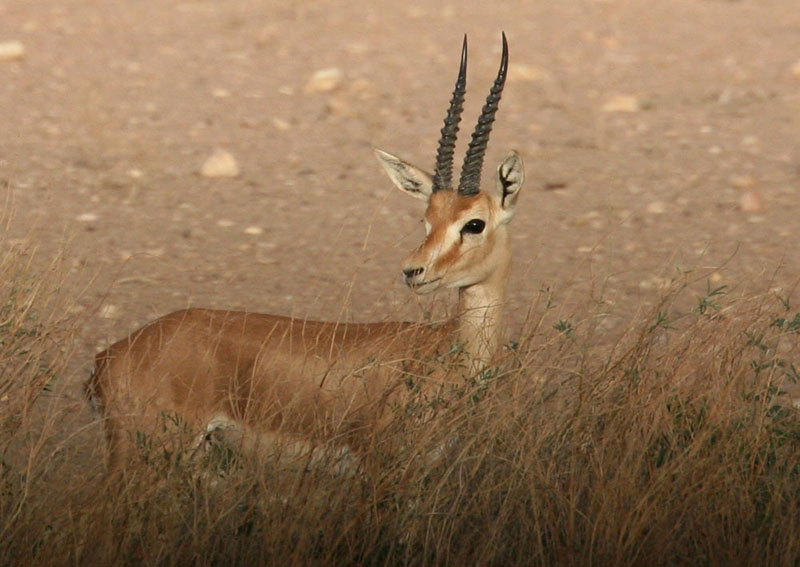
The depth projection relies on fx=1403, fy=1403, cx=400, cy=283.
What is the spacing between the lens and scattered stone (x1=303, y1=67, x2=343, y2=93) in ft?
38.0

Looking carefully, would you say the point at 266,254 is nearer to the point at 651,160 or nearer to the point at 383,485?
the point at 651,160

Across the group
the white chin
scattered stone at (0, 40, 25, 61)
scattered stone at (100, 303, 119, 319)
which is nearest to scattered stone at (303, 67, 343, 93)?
scattered stone at (0, 40, 25, 61)

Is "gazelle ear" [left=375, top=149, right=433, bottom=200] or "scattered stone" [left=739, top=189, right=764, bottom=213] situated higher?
"gazelle ear" [left=375, top=149, right=433, bottom=200]

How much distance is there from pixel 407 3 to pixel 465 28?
1.43 m

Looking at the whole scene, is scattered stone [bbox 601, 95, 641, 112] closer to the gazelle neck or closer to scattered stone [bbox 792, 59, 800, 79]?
scattered stone [bbox 792, 59, 800, 79]

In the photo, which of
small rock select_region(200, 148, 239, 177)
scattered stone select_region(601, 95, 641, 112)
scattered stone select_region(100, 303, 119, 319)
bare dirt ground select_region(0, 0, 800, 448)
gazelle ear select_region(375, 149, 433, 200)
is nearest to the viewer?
gazelle ear select_region(375, 149, 433, 200)

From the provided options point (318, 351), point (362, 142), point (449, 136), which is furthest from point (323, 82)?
point (318, 351)

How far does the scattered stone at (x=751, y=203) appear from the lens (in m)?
8.42

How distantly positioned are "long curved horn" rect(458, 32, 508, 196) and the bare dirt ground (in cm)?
48

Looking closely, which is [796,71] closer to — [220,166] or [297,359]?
[220,166]

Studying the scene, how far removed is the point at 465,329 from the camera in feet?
16.8

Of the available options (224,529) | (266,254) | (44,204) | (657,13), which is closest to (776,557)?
(224,529)

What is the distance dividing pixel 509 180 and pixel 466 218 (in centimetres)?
27

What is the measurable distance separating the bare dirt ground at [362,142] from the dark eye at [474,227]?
362mm
